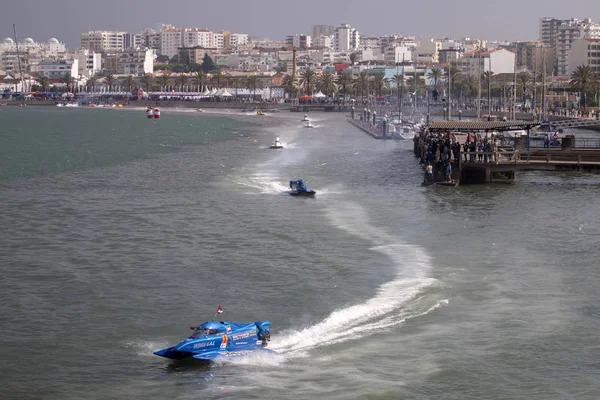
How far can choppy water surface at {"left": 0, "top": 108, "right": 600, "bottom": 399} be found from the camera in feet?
73.5

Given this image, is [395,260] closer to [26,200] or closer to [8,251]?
[8,251]

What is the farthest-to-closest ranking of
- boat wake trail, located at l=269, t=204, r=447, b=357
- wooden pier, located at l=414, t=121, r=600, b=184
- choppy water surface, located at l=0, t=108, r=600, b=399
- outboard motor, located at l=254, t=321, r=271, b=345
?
wooden pier, located at l=414, t=121, r=600, b=184
boat wake trail, located at l=269, t=204, r=447, b=357
outboard motor, located at l=254, t=321, r=271, b=345
choppy water surface, located at l=0, t=108, r=600, b=399

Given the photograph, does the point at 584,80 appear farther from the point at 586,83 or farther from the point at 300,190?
the point at 300,190

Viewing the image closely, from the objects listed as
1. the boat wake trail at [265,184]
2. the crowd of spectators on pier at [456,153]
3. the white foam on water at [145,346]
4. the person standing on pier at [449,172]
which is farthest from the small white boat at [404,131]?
the white foam on water at [145,346]

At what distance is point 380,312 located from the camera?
88.8ft

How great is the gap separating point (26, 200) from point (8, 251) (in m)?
16.1

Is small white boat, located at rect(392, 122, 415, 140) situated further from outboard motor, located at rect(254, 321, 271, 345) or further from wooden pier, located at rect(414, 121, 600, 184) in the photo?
outboard motor, located at rect(254, 321, 271, 345)

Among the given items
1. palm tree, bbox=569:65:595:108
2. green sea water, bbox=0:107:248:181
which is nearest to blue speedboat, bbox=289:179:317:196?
green sea water, bbox=0:107:248:181

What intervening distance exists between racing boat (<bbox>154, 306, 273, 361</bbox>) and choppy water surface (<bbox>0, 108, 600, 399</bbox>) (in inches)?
11.1

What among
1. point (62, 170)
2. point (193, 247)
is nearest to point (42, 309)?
point (193, 247)

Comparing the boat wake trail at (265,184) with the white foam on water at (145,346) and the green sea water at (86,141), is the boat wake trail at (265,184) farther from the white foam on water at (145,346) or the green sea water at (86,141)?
the white foam on water at (145,346)

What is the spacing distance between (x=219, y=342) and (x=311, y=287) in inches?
292

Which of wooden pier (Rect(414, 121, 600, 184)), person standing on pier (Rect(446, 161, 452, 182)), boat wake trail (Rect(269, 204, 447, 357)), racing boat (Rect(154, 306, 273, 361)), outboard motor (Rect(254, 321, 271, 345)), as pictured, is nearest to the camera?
racing boat (Rect(154, 306, 273, 361))

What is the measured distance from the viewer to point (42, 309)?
91.1 feet
